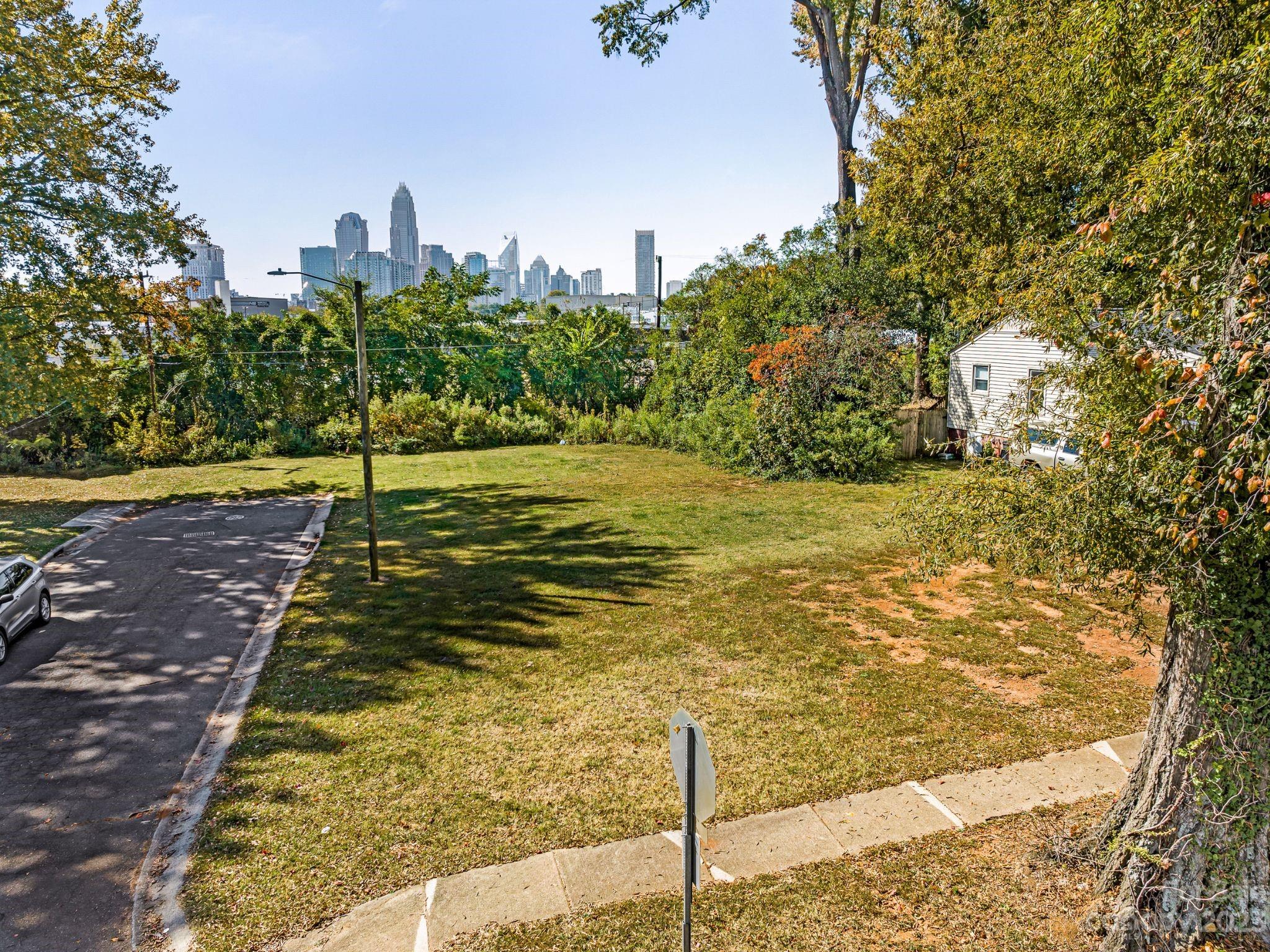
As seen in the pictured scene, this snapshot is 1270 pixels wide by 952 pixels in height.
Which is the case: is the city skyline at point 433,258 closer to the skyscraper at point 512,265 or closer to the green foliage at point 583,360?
the skyscraper at point 512,265

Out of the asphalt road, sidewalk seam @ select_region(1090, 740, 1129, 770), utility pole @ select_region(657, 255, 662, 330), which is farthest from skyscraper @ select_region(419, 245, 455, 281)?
sidewalk seam @ select_region(1090, 740, 1129, 770)

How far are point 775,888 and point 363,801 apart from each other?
3606 mm

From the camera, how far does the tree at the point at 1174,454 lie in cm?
356

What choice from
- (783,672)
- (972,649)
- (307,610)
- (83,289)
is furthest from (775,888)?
(83,289)

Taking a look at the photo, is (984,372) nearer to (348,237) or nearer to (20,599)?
(20,599)

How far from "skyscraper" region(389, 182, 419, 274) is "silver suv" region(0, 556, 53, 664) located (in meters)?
167

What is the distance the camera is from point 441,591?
38.0 feet

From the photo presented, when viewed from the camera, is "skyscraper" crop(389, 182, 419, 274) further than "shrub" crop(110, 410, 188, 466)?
Yes

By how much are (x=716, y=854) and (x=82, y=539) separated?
1554 cm

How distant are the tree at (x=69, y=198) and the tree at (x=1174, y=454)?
1820cm

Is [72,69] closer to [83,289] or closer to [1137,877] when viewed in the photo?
[83,289]

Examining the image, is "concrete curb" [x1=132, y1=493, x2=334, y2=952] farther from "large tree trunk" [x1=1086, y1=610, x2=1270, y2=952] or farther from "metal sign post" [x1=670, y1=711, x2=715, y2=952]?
"large tree trunk" [x1=1086, y1=610, x2=1270, y2=952]

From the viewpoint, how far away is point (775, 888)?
503 centimetres

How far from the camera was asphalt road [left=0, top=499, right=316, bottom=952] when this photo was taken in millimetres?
5195
